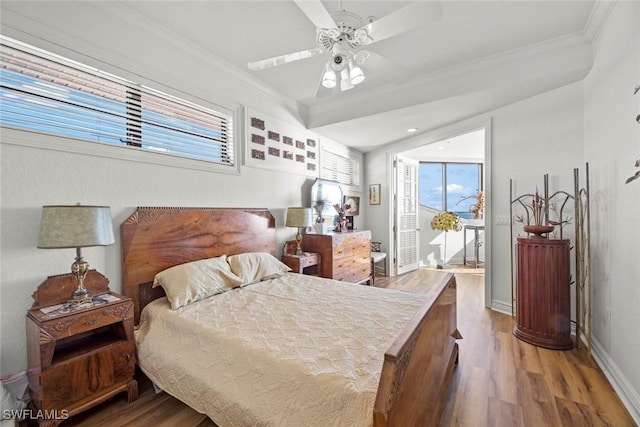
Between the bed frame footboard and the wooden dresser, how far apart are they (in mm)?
1715

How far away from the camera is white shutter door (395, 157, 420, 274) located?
530 cm

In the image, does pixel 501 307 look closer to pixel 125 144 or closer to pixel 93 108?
pixel 125 144

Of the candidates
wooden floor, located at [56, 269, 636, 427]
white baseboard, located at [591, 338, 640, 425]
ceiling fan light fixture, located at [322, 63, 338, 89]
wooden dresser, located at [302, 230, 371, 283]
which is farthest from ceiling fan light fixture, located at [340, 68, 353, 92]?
white baseboard, located at [591, 338, 640, 425]

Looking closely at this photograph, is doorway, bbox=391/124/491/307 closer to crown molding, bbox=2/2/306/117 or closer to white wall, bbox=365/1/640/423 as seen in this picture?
white wall, bbox=365/1/640/423

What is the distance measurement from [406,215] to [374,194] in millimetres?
771

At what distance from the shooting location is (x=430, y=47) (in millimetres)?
2574

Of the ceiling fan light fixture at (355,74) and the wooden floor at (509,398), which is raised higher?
the ceiling fan light fixture at (355,74)

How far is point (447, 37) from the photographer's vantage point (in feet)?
7.97

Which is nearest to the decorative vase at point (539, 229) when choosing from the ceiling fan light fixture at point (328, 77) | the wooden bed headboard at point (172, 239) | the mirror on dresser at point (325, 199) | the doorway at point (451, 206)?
the ceiling fan light fixture at point (328, 77)

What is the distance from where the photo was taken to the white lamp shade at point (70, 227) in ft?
5.05

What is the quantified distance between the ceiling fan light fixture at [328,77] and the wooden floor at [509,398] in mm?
2229

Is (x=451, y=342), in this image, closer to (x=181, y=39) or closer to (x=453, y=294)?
(x=453, y=294)

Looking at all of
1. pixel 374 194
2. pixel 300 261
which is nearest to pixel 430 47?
pixel 300 261

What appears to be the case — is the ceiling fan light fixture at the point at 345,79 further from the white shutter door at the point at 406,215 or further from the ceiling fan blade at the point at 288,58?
the white shutter door at the point at 406,215
